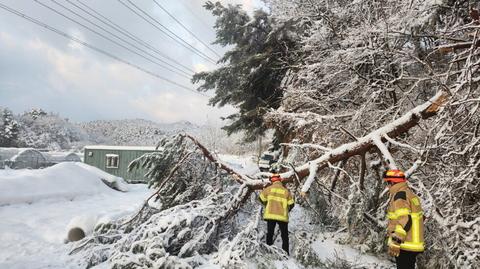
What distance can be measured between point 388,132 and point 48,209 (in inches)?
428

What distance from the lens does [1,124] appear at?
1906 inches

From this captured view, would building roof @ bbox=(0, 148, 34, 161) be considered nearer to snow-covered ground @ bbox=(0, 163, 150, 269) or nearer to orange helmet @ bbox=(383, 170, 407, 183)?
snow-covered ground @ bbox=(0, 163, 150, 269)

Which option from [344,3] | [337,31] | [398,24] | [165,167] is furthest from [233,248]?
[344,3]

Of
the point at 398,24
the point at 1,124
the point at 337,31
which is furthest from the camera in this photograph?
the point at 1,124

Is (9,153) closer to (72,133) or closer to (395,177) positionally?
(395,177)

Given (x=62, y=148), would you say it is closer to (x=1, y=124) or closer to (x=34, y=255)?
(x=1, y=124)

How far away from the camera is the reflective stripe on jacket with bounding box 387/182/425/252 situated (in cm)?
464

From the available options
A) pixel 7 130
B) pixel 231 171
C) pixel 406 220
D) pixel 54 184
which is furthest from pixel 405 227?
pixel 7 130

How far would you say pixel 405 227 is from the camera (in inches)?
183

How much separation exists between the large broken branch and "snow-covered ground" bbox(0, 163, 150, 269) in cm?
449

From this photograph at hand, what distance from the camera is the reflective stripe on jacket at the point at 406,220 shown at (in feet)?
15.2

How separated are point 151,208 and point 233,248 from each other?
2402 millimetres

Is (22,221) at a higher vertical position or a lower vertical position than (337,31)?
lower

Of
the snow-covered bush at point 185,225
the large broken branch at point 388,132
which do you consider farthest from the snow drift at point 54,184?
the large broken branch at point 388,132
